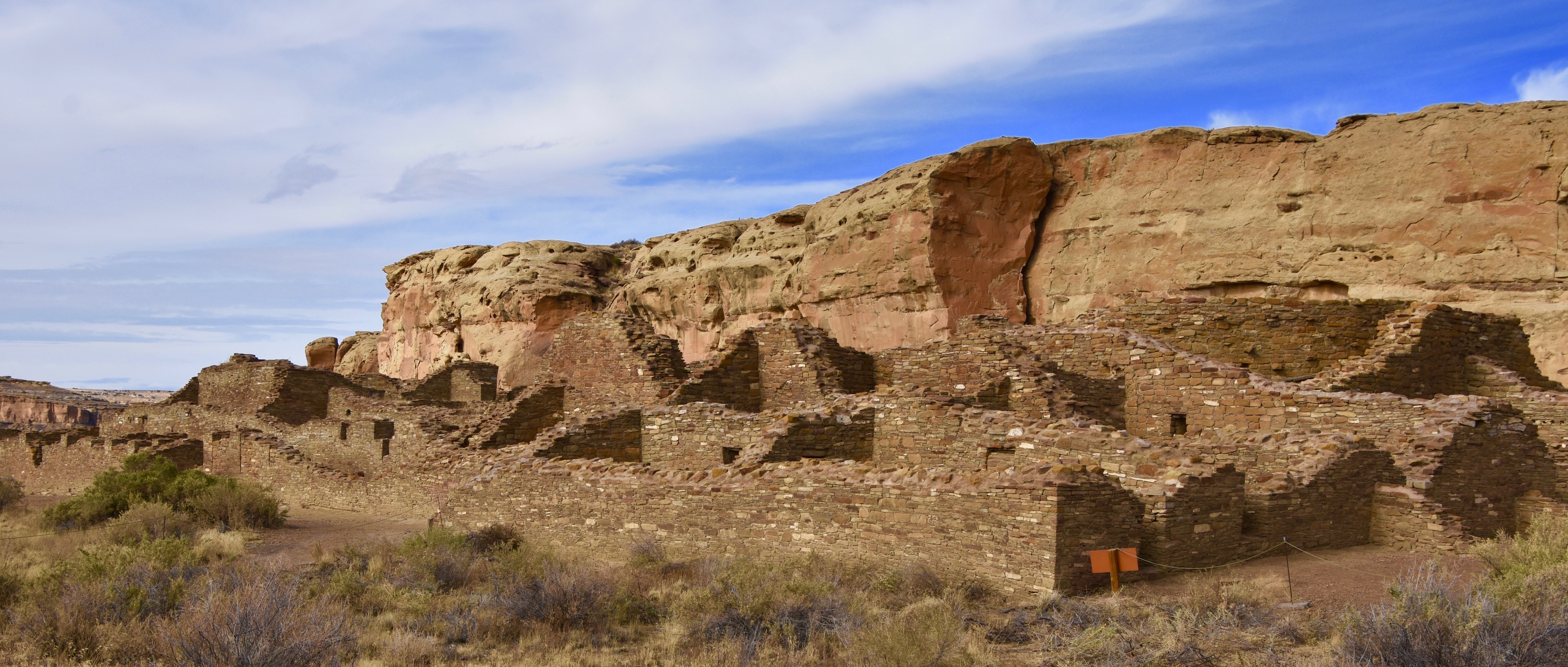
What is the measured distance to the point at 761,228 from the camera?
1351 inches

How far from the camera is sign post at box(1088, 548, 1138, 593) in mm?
7812

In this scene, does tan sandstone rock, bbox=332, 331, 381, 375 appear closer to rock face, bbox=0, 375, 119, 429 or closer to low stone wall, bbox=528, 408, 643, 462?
rock face, bbox=0, 375, 119, 429

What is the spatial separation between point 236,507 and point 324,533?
1208 millimetres

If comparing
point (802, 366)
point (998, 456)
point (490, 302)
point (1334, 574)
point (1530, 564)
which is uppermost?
point (490, 302)

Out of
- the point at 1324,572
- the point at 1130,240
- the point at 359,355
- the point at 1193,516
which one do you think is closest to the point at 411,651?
the point at 1193,516

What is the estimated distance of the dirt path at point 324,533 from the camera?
11.3 meters

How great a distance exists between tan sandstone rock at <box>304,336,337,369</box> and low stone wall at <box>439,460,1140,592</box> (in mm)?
45671

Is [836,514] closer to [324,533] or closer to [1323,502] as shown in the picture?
[1323,502]

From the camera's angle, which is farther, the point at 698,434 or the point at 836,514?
the point at 698,434

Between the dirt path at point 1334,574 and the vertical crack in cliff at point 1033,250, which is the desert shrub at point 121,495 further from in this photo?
the vertical crack in cliff at point 1033,250

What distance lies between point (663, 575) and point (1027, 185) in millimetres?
20080

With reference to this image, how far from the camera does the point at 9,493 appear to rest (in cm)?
1767

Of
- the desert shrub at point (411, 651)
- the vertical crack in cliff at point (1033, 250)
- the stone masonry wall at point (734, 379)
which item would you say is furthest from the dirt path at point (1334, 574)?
the vertical crack in cliff at point (1033, 250)

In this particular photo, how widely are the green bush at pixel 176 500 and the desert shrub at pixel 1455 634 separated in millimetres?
13280
